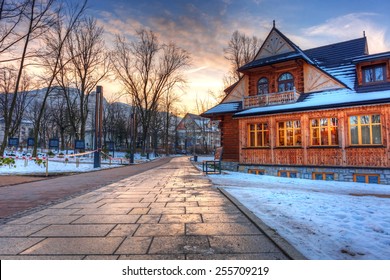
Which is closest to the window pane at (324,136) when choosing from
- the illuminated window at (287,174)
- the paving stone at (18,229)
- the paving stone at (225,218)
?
the illuminated window at (287,174)

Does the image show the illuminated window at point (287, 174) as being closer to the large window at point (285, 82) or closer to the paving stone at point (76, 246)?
the large window at point (285, 82)

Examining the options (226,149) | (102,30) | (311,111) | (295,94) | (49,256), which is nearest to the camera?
(49,256)

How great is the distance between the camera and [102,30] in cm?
2809

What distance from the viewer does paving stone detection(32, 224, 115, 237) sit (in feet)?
12.3

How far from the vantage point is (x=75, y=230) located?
395 cm

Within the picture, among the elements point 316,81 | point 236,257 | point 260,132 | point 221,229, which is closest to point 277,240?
point 236,257

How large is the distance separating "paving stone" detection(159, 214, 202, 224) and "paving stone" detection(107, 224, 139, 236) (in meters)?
0.56

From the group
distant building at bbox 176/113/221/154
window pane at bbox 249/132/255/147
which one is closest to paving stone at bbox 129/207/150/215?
window pane at bbox 249/132/255/147

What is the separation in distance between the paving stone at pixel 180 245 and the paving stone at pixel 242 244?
0.45 feet

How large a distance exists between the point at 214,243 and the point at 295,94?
15242 millimetres

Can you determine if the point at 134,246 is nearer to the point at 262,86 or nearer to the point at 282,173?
the point at 282,173
